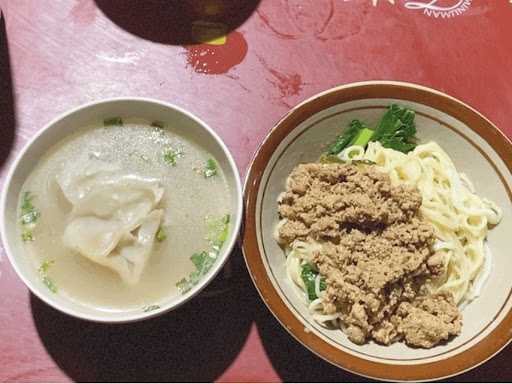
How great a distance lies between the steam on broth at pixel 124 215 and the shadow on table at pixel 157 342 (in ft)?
0.48

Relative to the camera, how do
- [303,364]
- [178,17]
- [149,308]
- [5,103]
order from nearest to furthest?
1. [149,308]
2. [303,364]
3. [5,103]
4. [178,17]

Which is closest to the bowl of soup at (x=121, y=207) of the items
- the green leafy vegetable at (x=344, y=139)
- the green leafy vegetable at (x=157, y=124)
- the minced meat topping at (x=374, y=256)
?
the green leafy vegetable at (x=157, y=124)

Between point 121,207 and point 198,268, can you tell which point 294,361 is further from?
point 121,207

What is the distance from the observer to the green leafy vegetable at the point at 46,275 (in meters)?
1.65

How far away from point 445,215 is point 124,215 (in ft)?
3.09

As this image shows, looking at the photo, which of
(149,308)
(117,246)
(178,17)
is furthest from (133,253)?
(178,17)

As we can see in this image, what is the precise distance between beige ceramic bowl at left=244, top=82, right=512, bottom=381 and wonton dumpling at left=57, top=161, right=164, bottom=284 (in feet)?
0.93

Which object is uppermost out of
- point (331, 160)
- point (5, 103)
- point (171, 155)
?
point (331, 160)

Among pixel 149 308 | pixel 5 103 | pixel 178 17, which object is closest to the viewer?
pixel 149 308

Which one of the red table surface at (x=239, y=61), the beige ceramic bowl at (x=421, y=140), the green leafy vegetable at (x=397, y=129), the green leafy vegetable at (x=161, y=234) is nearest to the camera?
the beige ceramic bowl at (x=421, y=140)

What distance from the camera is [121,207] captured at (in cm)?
171

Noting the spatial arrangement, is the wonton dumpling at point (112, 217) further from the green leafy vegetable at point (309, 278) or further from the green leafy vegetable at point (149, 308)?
the green leafy vegetable at point (309, 278)

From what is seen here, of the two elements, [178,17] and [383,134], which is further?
[178,17]

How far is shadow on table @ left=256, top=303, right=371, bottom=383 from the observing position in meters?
1.75
